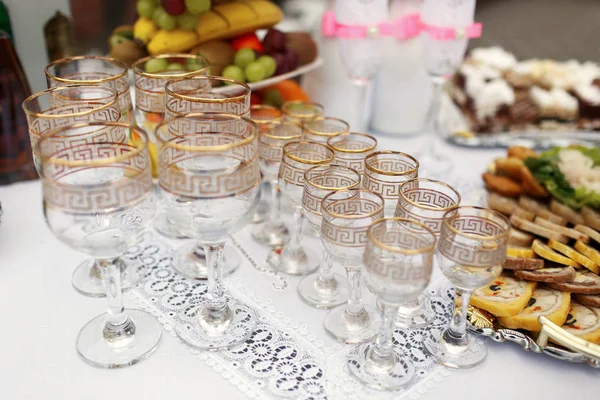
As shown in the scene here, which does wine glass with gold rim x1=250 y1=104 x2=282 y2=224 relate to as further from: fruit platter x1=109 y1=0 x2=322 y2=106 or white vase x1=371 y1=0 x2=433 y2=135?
white vase x1=371 y1=0 x2=433 y2=135

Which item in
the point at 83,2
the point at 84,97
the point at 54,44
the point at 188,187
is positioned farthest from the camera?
the point at 83,2

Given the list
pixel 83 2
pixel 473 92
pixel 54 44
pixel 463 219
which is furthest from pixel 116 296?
pixel 473 92

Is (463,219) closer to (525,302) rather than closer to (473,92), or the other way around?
(525,302)

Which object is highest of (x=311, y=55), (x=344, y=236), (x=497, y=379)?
(x=311, y=55)

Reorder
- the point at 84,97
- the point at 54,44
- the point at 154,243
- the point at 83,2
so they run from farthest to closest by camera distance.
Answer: the point at 83,2 < the point at 54,44 < the point at 154,243 < the point at 84,97

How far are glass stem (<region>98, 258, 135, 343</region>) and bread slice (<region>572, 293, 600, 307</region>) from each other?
656 mm

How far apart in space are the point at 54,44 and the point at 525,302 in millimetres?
1133

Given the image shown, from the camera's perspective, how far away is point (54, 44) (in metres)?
1.26

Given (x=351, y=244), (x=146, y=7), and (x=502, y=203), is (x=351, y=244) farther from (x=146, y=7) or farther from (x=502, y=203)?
(x=146, y=7)

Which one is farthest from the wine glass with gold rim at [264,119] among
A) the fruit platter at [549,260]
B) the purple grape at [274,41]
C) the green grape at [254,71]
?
the fruit platter at [549,260]

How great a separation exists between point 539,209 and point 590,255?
18 centimetres

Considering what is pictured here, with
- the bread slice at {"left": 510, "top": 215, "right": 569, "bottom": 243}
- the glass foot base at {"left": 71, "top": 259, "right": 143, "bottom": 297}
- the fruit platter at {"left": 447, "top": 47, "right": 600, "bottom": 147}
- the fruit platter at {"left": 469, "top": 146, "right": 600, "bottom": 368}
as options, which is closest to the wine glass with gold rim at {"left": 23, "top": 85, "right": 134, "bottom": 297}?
the glass foot base at {"left": 71, "top": 259, "right": 143, "bottom": 297}

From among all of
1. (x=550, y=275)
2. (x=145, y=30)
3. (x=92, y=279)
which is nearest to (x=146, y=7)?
(x=145, y=30)

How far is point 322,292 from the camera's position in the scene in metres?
0.87
